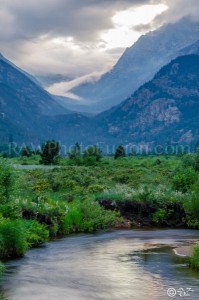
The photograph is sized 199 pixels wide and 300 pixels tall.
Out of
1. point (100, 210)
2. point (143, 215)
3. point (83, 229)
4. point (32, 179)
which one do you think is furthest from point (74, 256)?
point (32, 179)

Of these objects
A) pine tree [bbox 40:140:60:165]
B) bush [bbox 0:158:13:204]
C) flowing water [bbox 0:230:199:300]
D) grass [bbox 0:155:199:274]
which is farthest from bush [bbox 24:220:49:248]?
pine tree [bbox 40:140:60:165]

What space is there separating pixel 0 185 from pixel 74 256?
6351mm

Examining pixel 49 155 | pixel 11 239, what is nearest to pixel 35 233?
pixel 11 239

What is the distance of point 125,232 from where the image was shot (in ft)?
125

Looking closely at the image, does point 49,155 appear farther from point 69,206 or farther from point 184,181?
point 69,206

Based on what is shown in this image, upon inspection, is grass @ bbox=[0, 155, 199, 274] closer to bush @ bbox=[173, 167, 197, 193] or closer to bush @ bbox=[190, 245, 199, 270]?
bush @ bbox=[173, 167, 197, 193]

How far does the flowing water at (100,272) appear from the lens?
64.3 feet

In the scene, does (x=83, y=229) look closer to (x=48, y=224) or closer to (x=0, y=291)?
(x=48, y=224)

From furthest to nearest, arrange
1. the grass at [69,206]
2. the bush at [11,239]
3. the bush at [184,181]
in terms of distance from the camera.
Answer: the bush at [184,181], the grass at [69,206], the bush at [11,239]

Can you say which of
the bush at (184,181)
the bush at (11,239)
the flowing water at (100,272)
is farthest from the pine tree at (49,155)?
the bush at (11,239)

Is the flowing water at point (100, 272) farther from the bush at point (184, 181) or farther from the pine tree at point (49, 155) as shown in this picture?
the pine tree at point (49, 155)

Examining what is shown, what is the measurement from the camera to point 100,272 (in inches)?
919

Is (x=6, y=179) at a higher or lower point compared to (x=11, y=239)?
higher

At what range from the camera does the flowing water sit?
19.6 m
